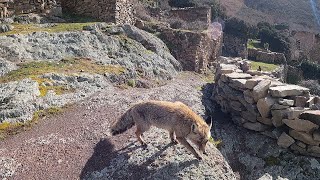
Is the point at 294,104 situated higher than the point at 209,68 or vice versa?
the point at 294,104

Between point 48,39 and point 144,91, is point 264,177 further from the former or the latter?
point 48,39

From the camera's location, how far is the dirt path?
801 centimetres

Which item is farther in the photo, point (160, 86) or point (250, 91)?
point (160, 86)

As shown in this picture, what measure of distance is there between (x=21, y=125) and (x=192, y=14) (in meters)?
21.2

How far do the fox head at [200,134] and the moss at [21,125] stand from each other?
4255 mm

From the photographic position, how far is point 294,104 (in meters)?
10.3

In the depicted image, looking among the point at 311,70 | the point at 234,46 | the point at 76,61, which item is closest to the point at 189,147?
the point at 76,61

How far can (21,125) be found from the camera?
9.52 meters

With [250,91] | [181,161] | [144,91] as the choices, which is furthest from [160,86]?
[181,161]

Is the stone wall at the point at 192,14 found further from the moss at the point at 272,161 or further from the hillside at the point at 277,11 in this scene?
the hillside at the point at 277,11

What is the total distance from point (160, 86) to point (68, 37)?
164 inches

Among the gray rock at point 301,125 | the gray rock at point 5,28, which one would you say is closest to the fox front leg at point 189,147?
the gray rock at point 301,125

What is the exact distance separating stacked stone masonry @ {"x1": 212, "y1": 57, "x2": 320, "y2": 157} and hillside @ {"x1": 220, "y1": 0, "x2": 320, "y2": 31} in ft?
148

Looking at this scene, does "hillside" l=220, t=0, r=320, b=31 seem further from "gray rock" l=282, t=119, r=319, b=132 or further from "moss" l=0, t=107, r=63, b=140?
"moss" l=0, t=107, r=63, b=140
